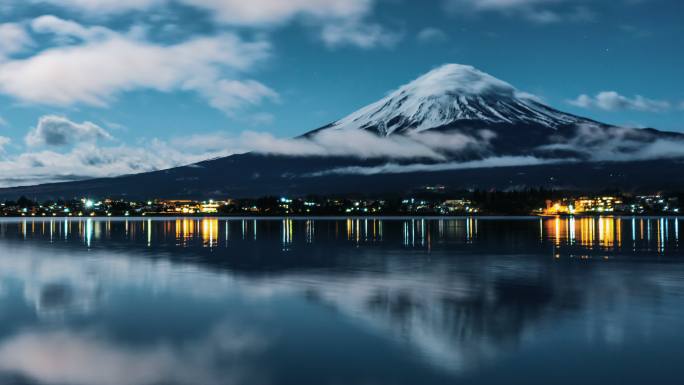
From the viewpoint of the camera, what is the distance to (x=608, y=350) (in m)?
11.3

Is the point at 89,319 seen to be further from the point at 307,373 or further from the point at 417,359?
the point at 417,359

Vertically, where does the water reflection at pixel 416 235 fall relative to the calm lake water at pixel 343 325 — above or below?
below

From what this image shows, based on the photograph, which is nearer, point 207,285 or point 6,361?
point 6,361

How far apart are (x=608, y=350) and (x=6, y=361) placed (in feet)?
32.3

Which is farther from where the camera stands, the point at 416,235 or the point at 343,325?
the point at 416,235

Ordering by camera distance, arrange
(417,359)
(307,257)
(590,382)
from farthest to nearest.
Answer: (307,257)
(417,359)
(590,382)

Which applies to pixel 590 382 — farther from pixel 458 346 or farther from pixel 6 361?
pixel 6 361

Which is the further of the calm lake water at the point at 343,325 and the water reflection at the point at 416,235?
the water reflection at the point at 416,235

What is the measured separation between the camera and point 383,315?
14.8 metres

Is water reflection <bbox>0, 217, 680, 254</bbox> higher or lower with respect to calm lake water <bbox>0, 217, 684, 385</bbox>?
lower

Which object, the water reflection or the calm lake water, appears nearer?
the calm lake water

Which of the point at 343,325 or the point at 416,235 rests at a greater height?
the point at 343,325

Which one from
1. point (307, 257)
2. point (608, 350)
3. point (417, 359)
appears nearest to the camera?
point (417, 359)

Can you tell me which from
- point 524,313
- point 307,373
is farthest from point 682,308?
point 307,373
